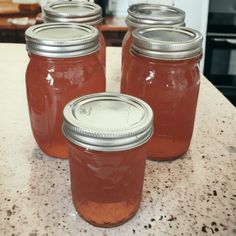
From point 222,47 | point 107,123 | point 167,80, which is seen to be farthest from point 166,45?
point 222,47

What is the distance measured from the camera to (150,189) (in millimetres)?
598

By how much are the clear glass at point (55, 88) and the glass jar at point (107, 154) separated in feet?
0.24

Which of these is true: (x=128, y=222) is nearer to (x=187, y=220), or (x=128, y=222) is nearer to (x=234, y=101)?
(x=187, y=220)

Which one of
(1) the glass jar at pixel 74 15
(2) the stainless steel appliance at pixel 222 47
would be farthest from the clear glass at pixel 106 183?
(2) the stainless steel appliance at pixel 222 47

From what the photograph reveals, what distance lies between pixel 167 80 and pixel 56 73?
0.53 ft

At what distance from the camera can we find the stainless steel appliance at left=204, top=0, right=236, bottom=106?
5.87ft

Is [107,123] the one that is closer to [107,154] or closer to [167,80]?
[107,154]

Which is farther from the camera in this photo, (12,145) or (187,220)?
(12,145)

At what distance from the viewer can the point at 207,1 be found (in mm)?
1810

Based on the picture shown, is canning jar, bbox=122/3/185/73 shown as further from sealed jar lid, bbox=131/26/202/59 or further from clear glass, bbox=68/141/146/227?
clear glass, bbox=68/141/146/227

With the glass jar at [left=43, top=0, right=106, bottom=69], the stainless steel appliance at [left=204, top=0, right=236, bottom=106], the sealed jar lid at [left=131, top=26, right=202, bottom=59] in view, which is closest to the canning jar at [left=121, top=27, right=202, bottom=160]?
the sealed jar lid at [left=131, top=26, right=202, bottom=59]

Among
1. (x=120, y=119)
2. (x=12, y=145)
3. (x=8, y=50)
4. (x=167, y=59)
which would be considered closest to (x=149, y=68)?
(x=167, y=59)

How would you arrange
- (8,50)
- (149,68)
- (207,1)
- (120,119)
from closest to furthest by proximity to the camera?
(120,119)
(149,68)
(8,50)
(207,1)

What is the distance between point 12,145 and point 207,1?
1365mm
